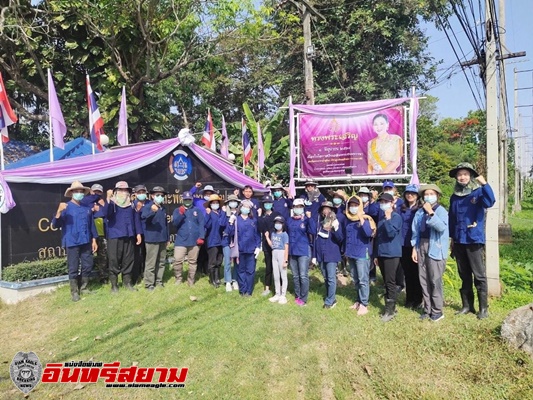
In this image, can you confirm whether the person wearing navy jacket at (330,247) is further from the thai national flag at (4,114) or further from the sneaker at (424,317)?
the thai national flag at (4,114)

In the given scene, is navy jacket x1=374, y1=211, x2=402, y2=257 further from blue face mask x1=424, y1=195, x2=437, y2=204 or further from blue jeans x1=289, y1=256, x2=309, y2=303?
blue jeans x1=289, y1=256, x2=309, y2=303

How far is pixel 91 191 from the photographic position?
740 cm

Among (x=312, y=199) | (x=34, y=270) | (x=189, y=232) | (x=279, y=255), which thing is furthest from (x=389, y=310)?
(x=34, y=270)

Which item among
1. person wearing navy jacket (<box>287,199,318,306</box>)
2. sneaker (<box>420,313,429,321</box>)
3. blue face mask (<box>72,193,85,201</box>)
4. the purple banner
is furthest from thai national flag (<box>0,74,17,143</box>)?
sneaker (<box>420,313,429,321</box>)

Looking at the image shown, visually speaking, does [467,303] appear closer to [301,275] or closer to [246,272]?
[301,275]

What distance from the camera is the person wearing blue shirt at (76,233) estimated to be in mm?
6773

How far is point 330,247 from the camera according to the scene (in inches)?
229

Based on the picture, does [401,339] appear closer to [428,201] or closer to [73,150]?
[428,201]

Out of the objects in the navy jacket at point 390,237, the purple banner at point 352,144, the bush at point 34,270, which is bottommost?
the bush at point 34,270

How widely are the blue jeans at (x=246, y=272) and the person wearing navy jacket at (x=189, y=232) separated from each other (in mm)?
946

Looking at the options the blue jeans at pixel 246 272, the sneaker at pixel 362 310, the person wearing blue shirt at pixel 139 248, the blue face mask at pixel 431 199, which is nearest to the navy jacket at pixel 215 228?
the blue jeans at pixel 246 272

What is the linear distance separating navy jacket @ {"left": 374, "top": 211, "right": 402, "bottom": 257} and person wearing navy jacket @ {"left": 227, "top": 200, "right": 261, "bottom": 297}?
6.94ft

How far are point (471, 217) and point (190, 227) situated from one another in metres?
4.50

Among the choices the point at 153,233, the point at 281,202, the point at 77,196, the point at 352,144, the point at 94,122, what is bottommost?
the point at 153,233
